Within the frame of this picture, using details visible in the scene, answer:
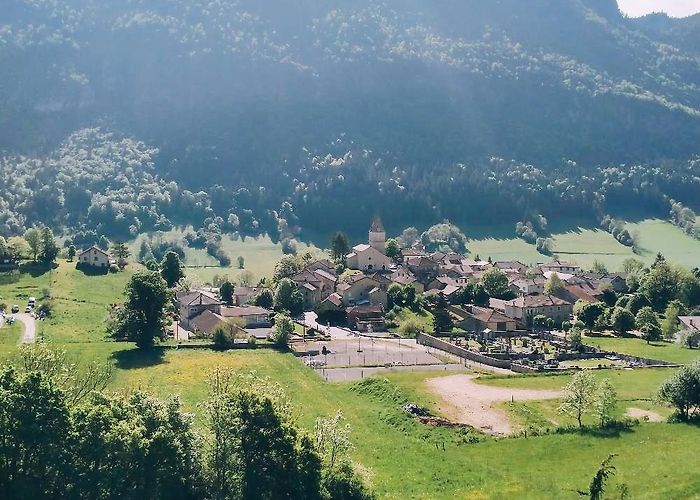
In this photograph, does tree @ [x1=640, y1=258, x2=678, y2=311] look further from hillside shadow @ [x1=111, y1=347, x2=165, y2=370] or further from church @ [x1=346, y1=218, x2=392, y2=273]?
hillside shadow @ [x1=111, y1=347, x2=165, y2=370]

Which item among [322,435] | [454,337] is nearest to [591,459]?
[322,435]

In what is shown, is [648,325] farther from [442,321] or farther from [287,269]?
[287,269]

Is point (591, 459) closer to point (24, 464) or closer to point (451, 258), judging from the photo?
point (24, 464)

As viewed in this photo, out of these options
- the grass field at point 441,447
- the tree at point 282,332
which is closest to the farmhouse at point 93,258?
the tree at point 282,332

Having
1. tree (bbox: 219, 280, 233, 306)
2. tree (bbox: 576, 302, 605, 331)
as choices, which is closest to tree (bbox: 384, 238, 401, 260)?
tree (bbox: 219, 280, 233, 306)

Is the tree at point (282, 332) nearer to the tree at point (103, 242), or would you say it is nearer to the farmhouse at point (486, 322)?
the farmhouse at point (486, 322)

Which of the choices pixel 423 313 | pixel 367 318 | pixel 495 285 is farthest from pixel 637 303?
pixel 367 318
